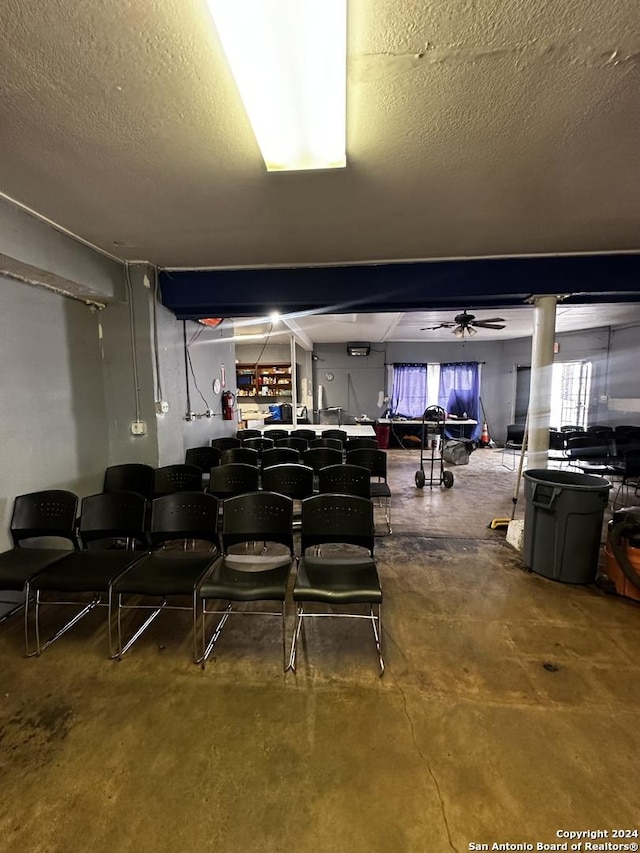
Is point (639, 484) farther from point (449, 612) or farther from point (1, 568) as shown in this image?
point (1, 568)

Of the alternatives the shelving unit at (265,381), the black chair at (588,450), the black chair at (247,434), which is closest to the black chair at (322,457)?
the black chair at (247,434)

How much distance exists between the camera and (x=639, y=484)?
495 cm

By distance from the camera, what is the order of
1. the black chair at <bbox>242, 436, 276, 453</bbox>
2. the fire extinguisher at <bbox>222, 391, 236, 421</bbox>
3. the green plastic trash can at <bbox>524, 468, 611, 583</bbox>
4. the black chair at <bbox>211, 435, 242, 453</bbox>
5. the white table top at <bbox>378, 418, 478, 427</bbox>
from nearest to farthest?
the green plastic trash can at <bbox>524, 468, 611, 583</bbox> → the black chair at <bbox>211, 435, 242, 453</bbox> → the black chair at <bbox>242, 436, 276, 453</bbox> → the fire extinguisher at <bbox>222, 391, 236, 421</bbox> → the white table top at <bbox>378, 418, 478, 427</bbox>

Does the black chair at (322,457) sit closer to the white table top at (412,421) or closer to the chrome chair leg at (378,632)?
the chrome chair leg at (378,632)

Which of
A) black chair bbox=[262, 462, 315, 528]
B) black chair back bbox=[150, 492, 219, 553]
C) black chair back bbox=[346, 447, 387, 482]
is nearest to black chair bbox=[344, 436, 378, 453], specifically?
black chair back bbox=[346, 447, 387, 482]

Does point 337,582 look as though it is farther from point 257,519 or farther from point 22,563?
point 22,563

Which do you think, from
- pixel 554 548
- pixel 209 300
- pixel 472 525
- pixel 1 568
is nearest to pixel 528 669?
pixel 554 548

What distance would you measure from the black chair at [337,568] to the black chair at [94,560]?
1070 mm

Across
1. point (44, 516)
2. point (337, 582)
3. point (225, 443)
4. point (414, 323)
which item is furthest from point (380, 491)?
point (414, 323)

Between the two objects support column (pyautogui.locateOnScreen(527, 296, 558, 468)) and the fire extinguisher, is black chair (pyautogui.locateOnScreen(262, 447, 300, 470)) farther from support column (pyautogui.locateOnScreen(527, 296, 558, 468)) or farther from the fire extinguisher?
support column (pyautogui.locateOnScreen(527, 296, 558, 468))

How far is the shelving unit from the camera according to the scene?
415 inches

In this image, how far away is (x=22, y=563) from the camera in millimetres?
Result: 2270

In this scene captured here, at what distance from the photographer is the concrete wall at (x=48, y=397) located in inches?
100.0

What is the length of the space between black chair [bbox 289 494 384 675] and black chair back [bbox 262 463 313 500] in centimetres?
82
